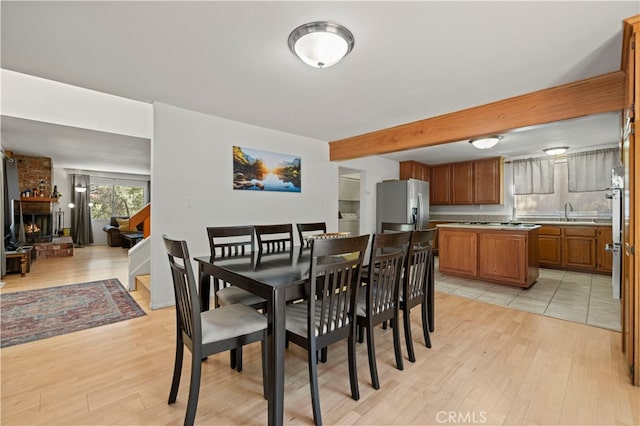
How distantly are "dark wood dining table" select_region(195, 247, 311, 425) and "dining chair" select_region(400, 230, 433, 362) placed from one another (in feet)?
2.55

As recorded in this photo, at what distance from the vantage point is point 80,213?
8188 mm

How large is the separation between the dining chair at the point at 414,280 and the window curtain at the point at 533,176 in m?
4.86

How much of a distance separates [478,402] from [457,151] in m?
4.79

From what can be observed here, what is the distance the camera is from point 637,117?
1.76m

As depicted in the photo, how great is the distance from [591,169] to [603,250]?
1501 millimetres

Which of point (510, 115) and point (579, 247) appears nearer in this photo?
point (510, 115)

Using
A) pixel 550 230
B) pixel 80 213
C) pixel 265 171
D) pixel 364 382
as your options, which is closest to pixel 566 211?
pixel 550 230

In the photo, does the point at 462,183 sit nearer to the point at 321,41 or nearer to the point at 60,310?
the point at 321,41

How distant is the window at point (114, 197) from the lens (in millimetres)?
8703

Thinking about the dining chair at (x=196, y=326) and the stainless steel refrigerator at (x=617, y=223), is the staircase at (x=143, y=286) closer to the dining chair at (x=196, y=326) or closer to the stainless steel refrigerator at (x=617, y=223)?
the dining chair at (x=196, y=326)

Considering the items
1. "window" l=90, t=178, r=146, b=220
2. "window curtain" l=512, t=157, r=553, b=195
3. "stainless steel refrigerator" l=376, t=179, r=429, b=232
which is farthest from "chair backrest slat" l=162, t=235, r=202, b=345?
"window" l=90, t=178, r=146, b=220

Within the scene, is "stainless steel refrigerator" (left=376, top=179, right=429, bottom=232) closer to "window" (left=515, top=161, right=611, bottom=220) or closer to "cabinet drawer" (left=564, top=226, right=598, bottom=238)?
"window" (left=515, top=161, right=611, bottom=220)

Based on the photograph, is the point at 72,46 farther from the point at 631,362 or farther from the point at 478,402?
the point at 631,362

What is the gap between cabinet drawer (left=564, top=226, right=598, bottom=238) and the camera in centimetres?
478
